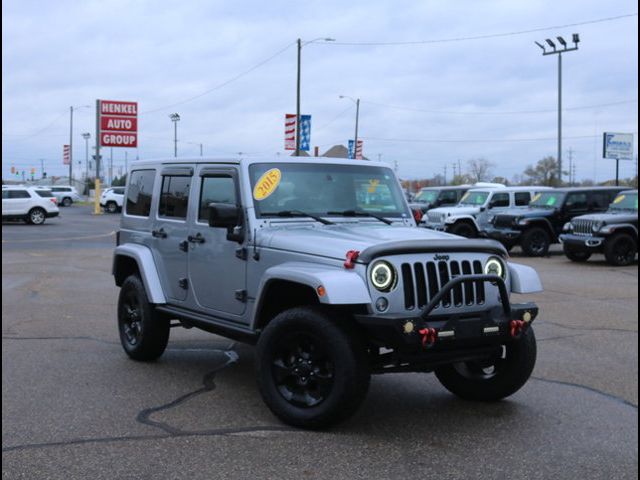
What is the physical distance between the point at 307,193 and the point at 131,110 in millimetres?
44948

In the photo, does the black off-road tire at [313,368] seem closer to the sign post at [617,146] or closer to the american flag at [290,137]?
the american flag at [290,137]

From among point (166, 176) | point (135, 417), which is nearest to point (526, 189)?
point (166, 176)

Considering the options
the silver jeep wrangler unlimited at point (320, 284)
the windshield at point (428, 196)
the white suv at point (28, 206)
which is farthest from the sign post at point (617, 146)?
the silver jeep wrangler unlimited at point (320, 284)

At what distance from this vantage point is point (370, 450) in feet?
15.5

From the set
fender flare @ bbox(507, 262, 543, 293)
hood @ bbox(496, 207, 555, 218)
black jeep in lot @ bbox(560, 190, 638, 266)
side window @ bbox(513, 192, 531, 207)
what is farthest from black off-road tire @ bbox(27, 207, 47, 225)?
fender flare @ bbox(507, 262, 543, 293)

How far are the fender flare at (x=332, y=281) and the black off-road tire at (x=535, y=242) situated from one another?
15.8m

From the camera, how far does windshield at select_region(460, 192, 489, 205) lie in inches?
940

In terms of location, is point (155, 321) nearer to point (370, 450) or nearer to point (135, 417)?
point (135, 417)

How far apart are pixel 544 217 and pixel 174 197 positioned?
1542cm

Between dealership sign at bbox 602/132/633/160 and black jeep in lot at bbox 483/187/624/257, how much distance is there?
2604 cm

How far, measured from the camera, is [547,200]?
2131 cm

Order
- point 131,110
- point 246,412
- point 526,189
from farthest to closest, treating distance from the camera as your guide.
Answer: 1. point 131,110
2. point 526,189
3. point 246,412

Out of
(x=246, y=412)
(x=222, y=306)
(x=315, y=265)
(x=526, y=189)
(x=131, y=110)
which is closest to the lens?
(x=315, y=265)

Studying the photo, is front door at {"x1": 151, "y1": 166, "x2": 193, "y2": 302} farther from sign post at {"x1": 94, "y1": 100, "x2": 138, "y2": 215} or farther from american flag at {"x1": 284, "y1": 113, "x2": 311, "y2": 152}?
sign post at {"x1": 94, "y1": 100, "x2": 138, "y2": 215}
